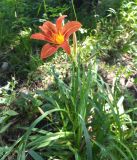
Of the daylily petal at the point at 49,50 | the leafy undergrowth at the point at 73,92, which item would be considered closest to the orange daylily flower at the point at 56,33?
the daylily petal at the point at 49,50

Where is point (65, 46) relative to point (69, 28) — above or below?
below

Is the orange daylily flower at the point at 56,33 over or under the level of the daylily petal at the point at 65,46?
over

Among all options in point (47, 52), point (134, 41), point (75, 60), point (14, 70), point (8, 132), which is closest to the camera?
point (47, 52)

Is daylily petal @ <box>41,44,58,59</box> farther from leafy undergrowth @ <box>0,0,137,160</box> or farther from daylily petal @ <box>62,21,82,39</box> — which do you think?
leafy undergrowth @ <box>0,0,137,160</box>

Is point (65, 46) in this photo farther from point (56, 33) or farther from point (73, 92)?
point (73, 92)

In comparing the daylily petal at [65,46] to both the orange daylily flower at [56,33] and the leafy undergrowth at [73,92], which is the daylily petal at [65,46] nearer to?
the orange daylily flower at [56,33]

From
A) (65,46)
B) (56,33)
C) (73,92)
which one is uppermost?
(56,33)

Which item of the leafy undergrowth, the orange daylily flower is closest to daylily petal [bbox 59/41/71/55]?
the orange daylily flower

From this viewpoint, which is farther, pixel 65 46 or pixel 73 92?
pixel 73 92

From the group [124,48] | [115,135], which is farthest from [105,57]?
[115,135]

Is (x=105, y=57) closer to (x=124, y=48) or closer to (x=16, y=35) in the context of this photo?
(x=124, y=48)

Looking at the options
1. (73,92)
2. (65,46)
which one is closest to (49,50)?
(65,46)
